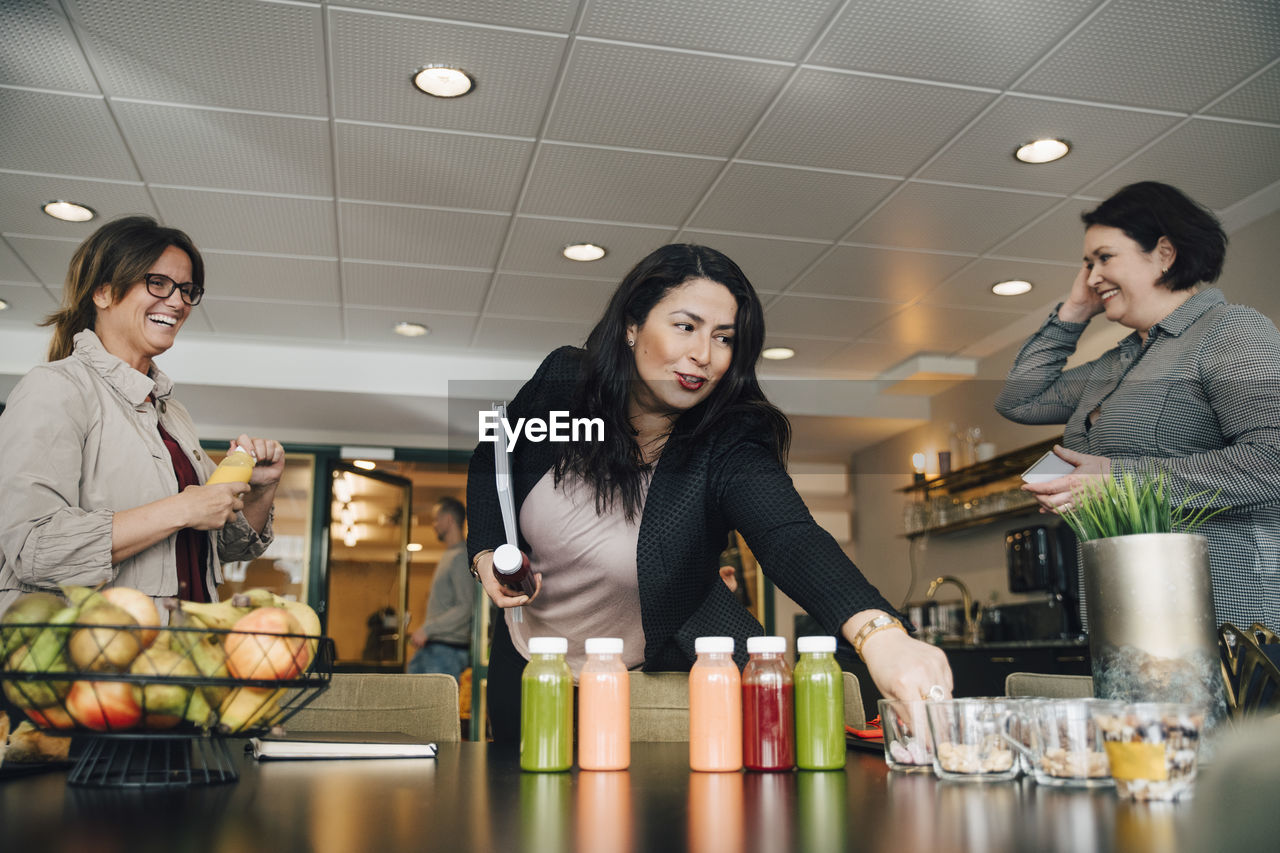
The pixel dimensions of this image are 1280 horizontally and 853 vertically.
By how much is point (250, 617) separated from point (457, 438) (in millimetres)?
5959

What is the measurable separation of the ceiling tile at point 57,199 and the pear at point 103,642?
11.0ft

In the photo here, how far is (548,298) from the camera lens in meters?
4.88

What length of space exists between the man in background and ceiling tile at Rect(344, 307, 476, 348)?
1.33m

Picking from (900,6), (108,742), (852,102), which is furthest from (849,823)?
(852,102)

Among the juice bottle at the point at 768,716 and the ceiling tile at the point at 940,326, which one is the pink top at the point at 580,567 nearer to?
the juice bottle at the point at 768,716

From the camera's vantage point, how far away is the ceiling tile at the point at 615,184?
3512 mm

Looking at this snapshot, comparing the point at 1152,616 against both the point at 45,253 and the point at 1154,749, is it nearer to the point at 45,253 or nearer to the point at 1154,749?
the point at 1154,749

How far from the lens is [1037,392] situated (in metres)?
2.19

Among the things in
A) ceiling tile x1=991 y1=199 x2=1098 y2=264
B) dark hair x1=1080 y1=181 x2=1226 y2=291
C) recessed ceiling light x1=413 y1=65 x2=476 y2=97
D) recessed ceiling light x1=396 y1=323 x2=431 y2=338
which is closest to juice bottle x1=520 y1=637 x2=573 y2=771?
dark hair x1=1080 y1=181 x2=1226 y2=291

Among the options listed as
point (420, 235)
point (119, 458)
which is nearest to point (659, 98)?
point (420, 235)

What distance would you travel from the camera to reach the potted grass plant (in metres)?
0.89

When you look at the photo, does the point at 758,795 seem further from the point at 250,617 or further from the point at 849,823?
the point at 250,617

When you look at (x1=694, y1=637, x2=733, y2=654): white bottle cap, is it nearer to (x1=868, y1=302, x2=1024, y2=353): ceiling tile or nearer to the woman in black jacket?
the woman in black jacket

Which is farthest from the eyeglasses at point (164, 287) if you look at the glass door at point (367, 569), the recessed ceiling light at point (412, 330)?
the glass door at point (367, 569)
